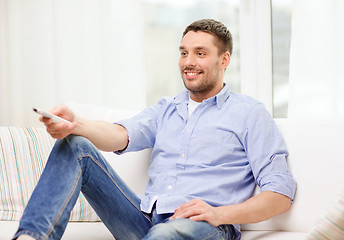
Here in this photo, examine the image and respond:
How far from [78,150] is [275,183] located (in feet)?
2.14

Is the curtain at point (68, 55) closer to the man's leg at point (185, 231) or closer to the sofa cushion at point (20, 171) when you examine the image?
the sofa cushion at point (20, 171)

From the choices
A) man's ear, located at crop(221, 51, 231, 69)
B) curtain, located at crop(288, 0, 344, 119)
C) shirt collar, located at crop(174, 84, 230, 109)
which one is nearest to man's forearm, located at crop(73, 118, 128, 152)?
shirt collar, located at crop(174, 84, 230, 109)

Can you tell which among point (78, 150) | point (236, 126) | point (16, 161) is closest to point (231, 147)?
point (236, 126)

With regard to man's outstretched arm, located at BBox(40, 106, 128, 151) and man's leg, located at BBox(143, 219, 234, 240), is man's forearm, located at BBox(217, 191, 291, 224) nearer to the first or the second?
man's leg, located at BBox(143, 219, 234, 240)

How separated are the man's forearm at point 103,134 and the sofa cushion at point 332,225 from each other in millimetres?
872

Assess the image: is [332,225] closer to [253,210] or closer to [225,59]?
[253,210]

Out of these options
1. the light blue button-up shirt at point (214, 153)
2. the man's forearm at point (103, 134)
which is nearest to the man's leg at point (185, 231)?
the light blue button-up shirt at point (214, 153)

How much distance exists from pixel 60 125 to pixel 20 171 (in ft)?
2.40

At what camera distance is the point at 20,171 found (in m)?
2.06

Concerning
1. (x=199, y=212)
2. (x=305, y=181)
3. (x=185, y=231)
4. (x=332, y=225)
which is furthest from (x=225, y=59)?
(x=332, y=225)

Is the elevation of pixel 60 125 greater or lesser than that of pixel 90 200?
greater

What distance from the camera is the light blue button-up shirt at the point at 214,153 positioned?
1689mm

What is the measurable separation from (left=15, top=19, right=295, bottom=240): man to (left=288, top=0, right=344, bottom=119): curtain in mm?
806

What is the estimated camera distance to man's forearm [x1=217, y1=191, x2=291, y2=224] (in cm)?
157
